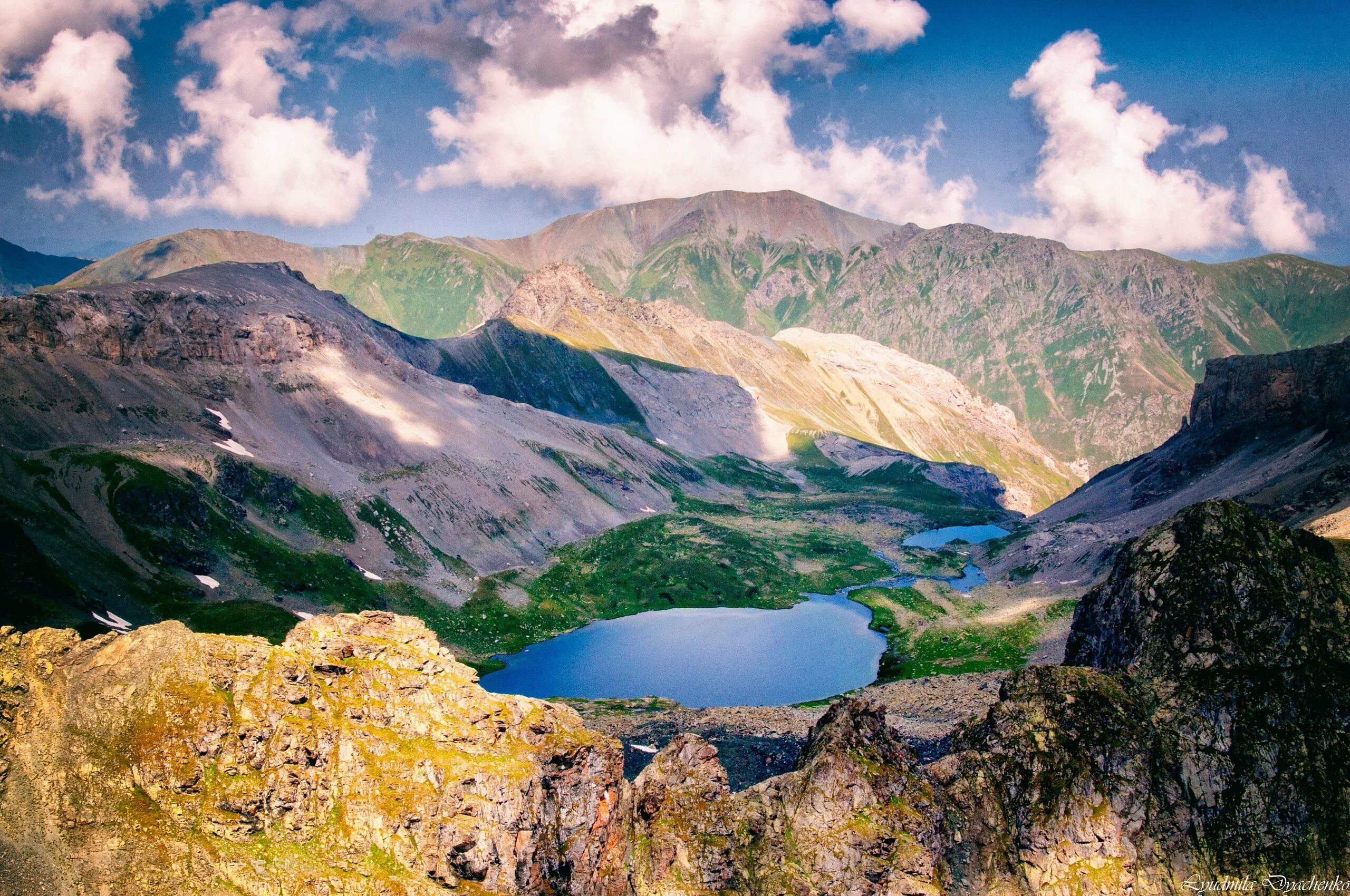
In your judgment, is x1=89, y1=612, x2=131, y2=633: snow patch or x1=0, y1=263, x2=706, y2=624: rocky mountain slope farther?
x1=0, y1=263, x2=706, y2=624: rocky mountain slope

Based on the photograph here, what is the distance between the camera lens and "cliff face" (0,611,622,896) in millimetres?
34094

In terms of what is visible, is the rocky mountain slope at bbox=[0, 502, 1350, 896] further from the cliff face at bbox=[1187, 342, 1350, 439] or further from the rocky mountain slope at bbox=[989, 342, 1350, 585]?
the cliff face at bbox=[1187, 342, 1350, 439]

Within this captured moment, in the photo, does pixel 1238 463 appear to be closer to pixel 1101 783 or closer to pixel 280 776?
pixel 1101 783

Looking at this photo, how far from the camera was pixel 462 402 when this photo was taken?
19225cm

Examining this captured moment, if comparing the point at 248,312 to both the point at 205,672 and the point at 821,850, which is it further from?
the point at 821,850

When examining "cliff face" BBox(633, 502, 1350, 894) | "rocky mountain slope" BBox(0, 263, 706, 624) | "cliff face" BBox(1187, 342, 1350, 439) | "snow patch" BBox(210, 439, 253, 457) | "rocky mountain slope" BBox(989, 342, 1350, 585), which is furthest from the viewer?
"cliff face" BBox(1187, 342, 1350, 439)

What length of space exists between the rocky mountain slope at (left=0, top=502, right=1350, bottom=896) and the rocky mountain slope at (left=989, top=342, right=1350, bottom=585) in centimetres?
7110

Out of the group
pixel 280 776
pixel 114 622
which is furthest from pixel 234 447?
pixel 280 776

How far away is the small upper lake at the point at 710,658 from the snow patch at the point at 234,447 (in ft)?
168

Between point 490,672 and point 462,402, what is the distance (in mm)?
96336

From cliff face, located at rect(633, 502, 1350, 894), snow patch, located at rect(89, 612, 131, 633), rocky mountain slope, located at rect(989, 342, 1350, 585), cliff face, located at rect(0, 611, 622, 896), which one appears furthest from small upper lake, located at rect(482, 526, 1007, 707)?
cliff face, located at rect(0, 611, 622, 896)

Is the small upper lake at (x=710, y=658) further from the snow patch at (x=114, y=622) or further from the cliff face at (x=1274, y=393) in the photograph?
the cliff face at (x=1274, y=393)

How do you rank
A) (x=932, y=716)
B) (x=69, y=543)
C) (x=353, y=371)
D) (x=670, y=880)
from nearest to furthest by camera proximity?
(x=670, y=880), (x=932, y=716), (x=69, y=543), (x=353, y=371)

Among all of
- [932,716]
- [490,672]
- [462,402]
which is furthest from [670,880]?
[462,402]
